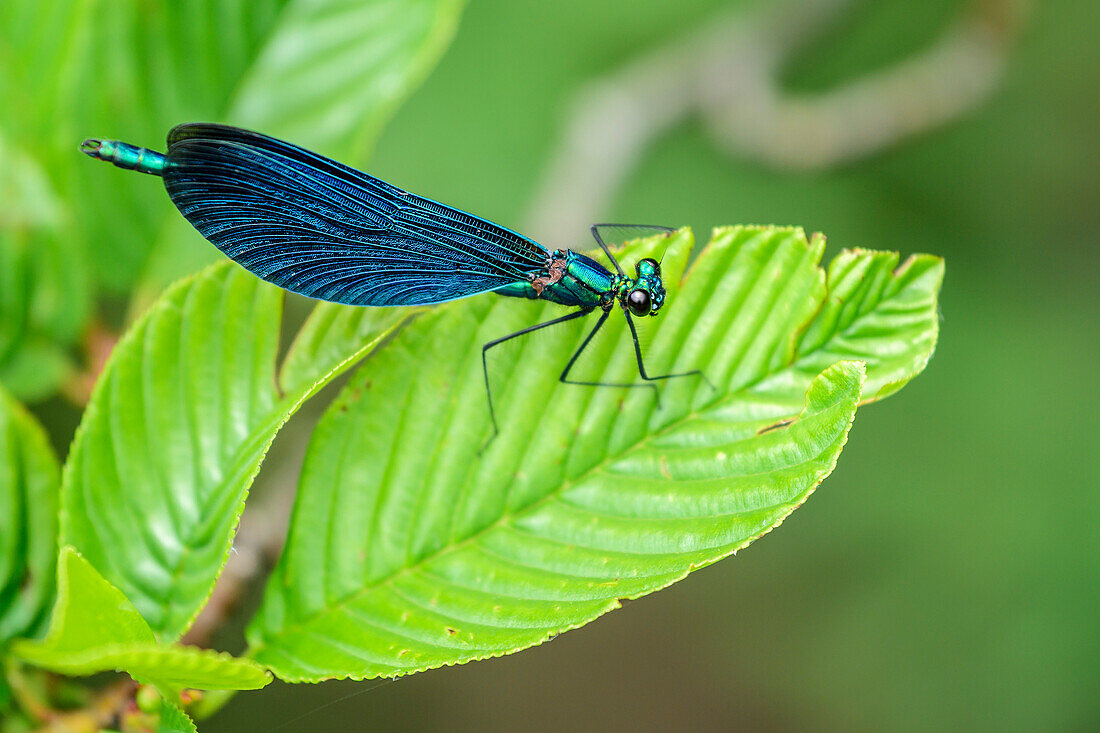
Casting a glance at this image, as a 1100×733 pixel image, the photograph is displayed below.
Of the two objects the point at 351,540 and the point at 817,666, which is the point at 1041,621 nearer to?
the point at 817,666

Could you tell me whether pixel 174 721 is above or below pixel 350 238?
below

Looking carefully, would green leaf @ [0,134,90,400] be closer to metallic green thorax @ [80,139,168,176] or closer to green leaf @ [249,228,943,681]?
metallic green thorax @ [80,139,168,176]

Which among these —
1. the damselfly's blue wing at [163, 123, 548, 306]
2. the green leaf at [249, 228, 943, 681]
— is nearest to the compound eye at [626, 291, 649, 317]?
the green leaf at [249, 228, 943, 681]

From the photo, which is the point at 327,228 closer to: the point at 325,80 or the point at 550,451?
the point at 325,80

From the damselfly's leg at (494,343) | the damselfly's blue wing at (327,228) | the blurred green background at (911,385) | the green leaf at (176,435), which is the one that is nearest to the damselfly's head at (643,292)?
the damselfly's leg at (494,343)

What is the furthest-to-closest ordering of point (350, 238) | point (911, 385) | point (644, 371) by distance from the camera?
point (911, 385), point (350, 238), point (644, 371)

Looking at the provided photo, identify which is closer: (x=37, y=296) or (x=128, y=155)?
(x=128, y=155)

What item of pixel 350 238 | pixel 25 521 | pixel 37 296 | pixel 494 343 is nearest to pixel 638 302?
pixel 494 343
